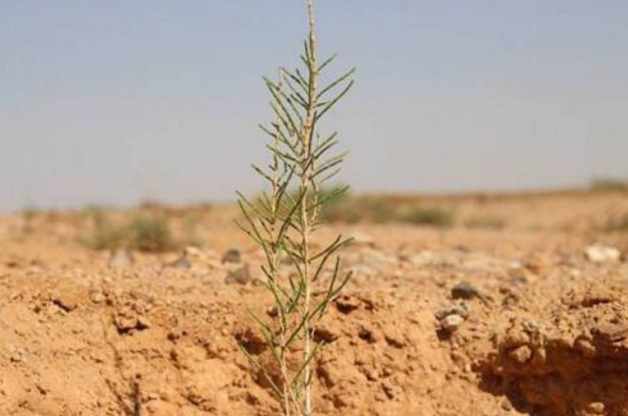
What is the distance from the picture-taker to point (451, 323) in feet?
16.1

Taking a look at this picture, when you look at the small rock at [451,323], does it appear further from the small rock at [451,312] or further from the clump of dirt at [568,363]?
the clump of dirt at [568,363]

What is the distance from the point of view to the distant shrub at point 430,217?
2017 centimetres

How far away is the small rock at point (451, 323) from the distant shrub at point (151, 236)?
243 inches

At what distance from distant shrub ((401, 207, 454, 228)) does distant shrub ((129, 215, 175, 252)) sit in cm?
958

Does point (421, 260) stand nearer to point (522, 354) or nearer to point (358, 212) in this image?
point (522, 354)

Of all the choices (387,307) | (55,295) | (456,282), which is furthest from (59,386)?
(456,282)

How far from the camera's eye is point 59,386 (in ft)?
14.8

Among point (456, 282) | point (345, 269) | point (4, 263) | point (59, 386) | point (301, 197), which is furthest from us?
point (4, 263)

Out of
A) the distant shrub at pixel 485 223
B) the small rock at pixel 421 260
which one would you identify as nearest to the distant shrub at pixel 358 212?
the distant shrub at pixel 485 223

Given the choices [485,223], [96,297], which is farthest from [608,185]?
[96,297]

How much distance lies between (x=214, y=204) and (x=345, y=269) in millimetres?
18458

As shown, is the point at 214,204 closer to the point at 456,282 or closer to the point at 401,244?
the point at 401,244

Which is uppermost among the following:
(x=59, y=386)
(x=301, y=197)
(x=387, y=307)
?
(x=301, y=197)

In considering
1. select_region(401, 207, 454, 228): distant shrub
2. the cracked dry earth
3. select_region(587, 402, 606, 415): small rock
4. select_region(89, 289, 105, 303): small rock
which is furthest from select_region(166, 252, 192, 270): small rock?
select_region(401, 207, 454, 228): distant shrub
